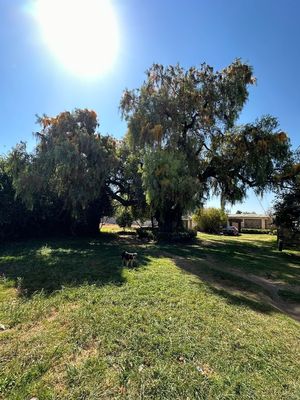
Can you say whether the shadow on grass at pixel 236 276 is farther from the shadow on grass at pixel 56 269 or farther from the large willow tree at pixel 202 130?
the large willow tree at pixel 202 130

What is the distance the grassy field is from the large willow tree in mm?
9063

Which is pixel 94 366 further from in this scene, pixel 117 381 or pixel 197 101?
pixel 197 101

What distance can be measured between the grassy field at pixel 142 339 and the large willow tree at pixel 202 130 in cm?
906

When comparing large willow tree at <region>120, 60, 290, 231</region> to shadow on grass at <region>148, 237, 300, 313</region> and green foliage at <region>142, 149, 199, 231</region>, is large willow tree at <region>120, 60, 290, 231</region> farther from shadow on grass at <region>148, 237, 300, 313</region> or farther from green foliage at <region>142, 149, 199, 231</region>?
shadow on grass at <region>148, 237, 300, 313</region>

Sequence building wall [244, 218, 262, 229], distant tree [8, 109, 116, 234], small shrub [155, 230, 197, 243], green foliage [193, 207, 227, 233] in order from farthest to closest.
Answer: building wall [244, 218, 262, 229] → green foliage [193, 207, 227, 233] → small shrub [155, 230, 197, 243] → distant tree [8, 109, 116, 234]

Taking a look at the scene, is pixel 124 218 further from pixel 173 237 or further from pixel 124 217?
pixel 173 237

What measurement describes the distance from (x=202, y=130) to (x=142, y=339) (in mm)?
15982

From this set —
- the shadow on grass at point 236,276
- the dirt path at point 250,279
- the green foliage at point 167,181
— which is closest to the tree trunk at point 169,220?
the green foliage at point 167,181

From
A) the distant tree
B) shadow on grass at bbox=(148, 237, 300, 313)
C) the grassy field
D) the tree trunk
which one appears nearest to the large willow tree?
the tree trunk

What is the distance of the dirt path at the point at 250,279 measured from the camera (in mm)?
6845

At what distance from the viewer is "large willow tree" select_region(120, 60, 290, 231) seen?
1672 cm

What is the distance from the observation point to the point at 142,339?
414 centimetres

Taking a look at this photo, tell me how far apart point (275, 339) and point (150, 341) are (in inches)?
83.6

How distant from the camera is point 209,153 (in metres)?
19.0
